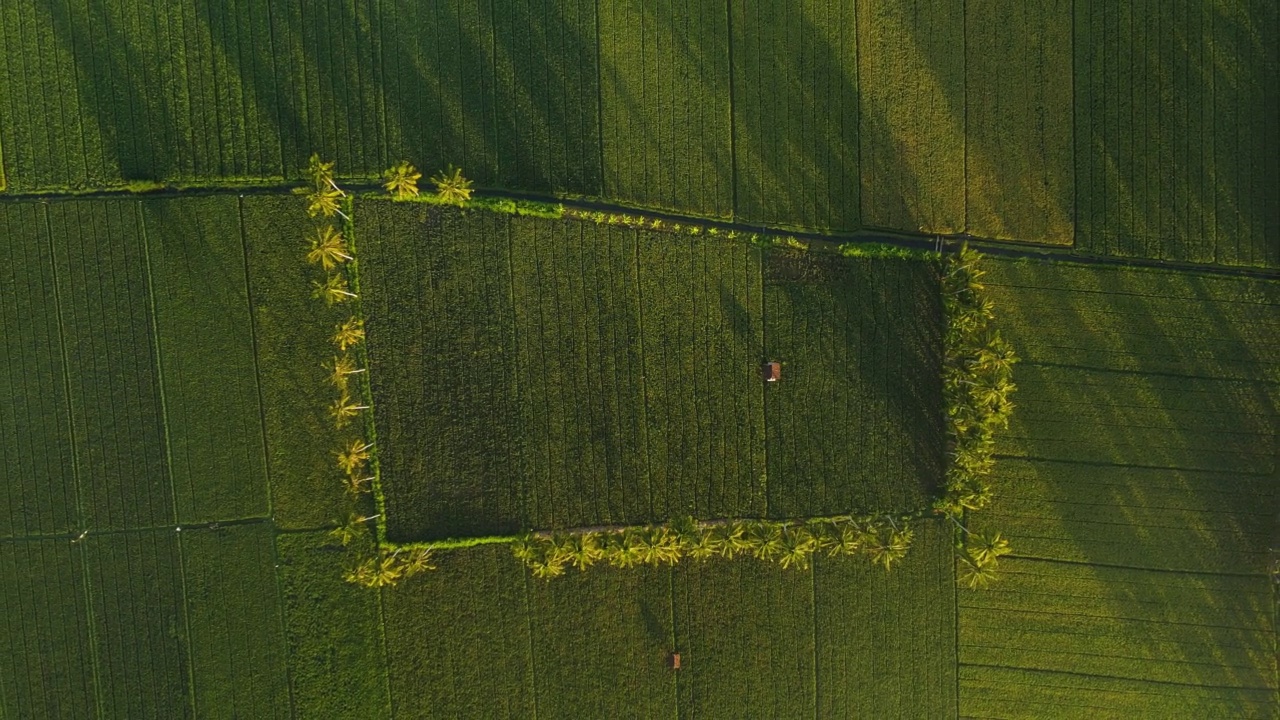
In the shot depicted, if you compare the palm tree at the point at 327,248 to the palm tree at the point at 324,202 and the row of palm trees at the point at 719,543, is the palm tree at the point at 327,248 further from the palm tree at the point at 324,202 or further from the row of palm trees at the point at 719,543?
the row of palm trees at the point at 719,543

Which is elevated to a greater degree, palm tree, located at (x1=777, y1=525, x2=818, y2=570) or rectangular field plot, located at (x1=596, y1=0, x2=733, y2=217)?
rectangular field plot, located at (x1=596, y1=0, x2=733, y2=217)

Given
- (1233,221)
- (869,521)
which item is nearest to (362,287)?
(869,521)

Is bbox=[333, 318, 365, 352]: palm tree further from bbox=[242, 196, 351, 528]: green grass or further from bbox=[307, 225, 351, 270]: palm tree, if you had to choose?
bbox=[307, 225, 351, 270]: palm tree

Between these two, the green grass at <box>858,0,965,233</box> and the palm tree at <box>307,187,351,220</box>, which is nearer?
the palm tree at <box>307,187,351,220</box>

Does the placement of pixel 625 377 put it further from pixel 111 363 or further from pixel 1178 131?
pixel 1178 131

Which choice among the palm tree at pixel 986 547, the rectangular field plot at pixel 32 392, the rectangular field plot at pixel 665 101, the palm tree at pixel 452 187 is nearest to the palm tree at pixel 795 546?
the palm tree at pixel 986 547

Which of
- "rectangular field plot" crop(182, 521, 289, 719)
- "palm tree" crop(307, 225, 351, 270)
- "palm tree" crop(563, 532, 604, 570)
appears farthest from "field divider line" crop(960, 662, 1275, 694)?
"palm tree" crop(307, 225, 351, 270)
